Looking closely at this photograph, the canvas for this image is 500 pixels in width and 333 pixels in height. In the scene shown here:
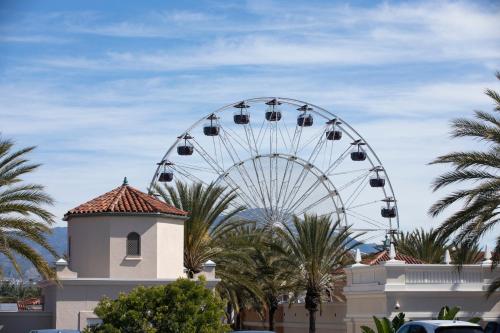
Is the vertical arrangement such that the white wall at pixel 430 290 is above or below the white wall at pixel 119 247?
below

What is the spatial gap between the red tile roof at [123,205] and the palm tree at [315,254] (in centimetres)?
901

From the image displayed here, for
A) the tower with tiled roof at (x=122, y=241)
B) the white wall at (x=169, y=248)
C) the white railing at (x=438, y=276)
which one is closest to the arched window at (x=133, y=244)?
the tower with tiled roof at (x=122, y=241)

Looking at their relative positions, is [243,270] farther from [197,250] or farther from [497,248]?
[497,248]

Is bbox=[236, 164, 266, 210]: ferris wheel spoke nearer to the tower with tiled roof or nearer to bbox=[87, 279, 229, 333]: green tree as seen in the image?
the tower with tiled roof

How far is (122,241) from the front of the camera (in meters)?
41.3

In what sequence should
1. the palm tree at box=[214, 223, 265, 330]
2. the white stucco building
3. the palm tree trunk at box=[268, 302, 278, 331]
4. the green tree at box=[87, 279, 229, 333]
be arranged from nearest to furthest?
the green tree at box=[87, 279, 229, 333]
the white stucco building
the palm tree at box=[214, 223, 265, 330]
the palm tree trunk at box=[268, 302, 278, 331]

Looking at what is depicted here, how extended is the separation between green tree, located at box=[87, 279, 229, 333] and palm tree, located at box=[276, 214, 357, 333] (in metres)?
15.5

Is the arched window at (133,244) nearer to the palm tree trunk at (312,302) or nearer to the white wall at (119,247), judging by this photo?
the white wall at (119,247)

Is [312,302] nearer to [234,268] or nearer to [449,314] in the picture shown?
[234,268]

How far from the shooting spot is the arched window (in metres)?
41.4

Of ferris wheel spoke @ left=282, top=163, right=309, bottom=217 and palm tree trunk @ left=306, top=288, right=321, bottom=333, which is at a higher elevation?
ferris wheel spoke @ left=282, top=163, right=309, bottom=217

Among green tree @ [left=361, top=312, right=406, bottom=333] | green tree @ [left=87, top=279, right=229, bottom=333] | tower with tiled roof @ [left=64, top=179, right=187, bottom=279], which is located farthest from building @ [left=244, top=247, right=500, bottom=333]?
green tree @ [left=87, top=279, right=229, bottom=333]

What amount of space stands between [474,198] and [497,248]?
1.83 m

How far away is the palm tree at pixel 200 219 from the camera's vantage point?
47.9m
